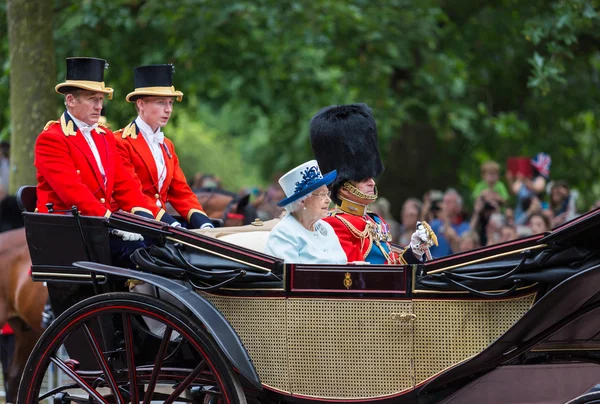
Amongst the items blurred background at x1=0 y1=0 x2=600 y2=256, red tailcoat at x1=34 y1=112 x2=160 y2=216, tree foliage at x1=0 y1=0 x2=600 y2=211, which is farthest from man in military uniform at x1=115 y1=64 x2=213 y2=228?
tree foliage at x1=0 y1=0 x2=600 y2=211

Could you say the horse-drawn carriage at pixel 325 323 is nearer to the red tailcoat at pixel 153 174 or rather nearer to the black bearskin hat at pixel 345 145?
the red tailcoat at pixel 153 174

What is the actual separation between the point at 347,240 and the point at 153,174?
1.14m

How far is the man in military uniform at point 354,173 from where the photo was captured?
5102mm

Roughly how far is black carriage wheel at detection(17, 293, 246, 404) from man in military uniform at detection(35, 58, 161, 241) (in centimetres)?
59

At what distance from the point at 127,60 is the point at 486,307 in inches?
307

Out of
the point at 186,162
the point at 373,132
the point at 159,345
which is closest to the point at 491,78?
the point at 373,132

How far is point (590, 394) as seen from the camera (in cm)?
369

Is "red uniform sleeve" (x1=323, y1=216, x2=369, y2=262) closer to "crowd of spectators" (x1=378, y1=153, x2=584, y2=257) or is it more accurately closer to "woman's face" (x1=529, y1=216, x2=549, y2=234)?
"crowd of spectators" (x1=378, y1=153, x2=584, y2=257)

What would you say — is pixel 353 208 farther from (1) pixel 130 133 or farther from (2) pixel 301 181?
(1) pixel 130 133

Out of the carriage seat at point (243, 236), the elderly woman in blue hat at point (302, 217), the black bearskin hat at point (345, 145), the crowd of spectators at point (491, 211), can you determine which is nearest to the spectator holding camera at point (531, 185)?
the crowd of spectators at point (491, 211)

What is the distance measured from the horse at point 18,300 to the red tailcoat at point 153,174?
1.69 metres

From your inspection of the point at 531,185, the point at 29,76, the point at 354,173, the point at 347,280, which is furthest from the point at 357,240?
the point at 531,185

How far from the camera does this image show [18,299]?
273 inches

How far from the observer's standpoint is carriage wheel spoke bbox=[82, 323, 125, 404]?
4512 millimetres
